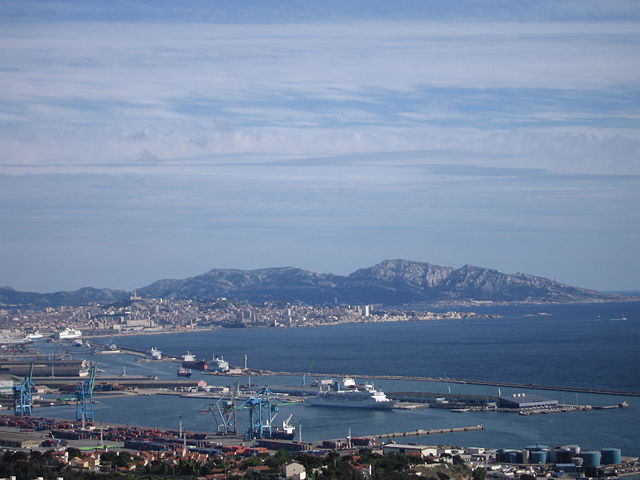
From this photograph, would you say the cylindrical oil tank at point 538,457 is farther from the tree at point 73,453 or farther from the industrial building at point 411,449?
the tree at point 73,453

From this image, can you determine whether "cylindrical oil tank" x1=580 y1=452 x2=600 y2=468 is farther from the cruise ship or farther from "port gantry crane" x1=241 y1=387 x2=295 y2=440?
the cruise ship

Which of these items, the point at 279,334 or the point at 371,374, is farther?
the point at 279,334

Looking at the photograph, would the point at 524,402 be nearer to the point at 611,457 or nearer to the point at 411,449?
the point at 411,449

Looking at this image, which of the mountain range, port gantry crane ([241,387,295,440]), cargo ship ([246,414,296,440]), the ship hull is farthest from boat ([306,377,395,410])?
the mountain range

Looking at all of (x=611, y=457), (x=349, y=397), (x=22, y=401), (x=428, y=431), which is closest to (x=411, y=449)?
(x=611, y=457)

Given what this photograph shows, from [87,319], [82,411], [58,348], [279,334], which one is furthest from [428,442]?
[87,319]

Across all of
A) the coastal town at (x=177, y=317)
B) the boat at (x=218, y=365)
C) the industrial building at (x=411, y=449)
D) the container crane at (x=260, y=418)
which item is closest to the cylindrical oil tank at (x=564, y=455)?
the industrial building at (x=411, y=449)

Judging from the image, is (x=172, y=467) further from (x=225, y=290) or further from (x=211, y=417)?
(x=225, y=290)
